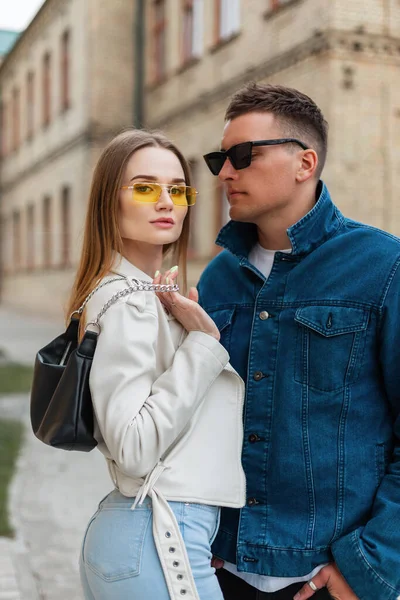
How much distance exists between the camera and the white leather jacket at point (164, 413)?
6.44 ft

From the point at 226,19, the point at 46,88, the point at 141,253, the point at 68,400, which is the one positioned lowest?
the point at 68,400

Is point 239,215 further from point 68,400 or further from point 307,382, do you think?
point 68,400

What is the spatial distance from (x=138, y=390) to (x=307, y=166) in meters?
0.86

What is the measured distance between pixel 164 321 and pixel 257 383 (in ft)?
1.19

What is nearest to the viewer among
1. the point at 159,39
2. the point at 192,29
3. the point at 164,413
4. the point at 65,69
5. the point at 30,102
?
the point at 164,413

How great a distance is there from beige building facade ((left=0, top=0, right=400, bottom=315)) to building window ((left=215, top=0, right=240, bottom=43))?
0.03 m

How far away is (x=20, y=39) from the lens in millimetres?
28812

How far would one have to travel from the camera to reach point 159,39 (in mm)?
19250

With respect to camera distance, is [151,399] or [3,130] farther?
[3,130]

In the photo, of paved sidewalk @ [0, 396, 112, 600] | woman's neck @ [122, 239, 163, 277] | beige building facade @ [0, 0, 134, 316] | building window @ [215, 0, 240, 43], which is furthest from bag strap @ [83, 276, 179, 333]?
beige building facade @ [0, 0, 134, 316]

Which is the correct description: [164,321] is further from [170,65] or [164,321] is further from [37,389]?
[170,65]

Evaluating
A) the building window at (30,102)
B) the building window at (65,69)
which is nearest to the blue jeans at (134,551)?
the building window at (65,69)

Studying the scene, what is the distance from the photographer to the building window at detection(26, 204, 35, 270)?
1143 inches

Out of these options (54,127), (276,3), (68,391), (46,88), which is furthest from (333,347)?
(46,88)
